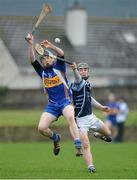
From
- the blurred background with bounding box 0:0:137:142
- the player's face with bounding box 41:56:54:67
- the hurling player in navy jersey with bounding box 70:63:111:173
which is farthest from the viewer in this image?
the blurred background with bounding box 0:0:137:142

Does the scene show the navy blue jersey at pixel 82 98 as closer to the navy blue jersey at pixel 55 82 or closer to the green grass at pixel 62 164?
the navy blue jersey at pixel 55 82

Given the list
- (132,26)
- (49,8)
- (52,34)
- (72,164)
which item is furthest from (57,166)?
(132,26)

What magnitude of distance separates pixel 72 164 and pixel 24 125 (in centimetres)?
1654

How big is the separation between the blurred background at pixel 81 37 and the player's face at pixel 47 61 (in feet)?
151

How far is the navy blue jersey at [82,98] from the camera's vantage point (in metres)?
19.0

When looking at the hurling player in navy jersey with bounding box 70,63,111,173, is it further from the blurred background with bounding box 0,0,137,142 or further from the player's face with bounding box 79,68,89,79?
the blurred background with bounding box 0,0,137,142

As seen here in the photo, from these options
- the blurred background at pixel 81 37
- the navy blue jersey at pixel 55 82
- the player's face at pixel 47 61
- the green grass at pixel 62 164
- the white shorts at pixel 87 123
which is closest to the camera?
the green grass at pixel 62 164

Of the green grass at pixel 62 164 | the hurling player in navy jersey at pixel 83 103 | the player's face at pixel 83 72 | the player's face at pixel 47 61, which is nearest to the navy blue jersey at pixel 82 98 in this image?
the hurling player in navy jersey at pixel 83 103

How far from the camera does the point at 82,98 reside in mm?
19047

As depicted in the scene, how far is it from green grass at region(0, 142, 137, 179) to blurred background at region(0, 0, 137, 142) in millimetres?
36636

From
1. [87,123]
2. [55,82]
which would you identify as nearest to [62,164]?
[87,123]

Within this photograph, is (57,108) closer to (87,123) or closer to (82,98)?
(82,98)

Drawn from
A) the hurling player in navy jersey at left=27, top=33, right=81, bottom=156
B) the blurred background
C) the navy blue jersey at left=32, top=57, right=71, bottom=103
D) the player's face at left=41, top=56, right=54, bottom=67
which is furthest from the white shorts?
the blurred background

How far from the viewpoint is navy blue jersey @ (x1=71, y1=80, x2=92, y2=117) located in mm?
18953
